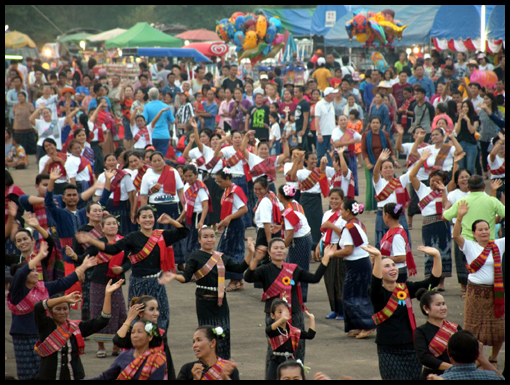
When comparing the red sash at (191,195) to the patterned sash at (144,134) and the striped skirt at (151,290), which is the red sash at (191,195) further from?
the patterned sash at (144,134)

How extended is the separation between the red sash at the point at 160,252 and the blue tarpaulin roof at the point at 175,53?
23.5m

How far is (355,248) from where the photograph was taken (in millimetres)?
8195

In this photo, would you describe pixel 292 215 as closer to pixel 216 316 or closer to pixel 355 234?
pixel 355 234

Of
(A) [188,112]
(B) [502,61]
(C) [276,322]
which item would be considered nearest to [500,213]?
(C) [276,322]

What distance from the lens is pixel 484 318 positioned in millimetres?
7125

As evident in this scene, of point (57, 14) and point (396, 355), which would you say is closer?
point (396, 355)

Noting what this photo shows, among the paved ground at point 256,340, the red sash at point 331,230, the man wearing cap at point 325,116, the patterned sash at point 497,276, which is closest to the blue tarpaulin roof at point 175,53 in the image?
the man wearing cap at point 325,116

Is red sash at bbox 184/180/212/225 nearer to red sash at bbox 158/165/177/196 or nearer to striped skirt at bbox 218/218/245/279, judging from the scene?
red sash at bbox 158/165/177/196

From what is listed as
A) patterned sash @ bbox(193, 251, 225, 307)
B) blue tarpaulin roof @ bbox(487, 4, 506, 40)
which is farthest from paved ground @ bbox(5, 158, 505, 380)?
blue tarpaulin roof @ bbox(487, 4, 506, 40)

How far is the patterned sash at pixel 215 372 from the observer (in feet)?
17.5

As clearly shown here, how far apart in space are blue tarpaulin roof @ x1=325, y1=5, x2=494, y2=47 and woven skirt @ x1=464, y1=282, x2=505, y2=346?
2265 centimetres

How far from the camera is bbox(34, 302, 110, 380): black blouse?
5.79 m

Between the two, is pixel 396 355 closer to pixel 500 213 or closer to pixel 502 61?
pixel 500 213

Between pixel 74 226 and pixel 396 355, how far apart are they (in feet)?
14.5
